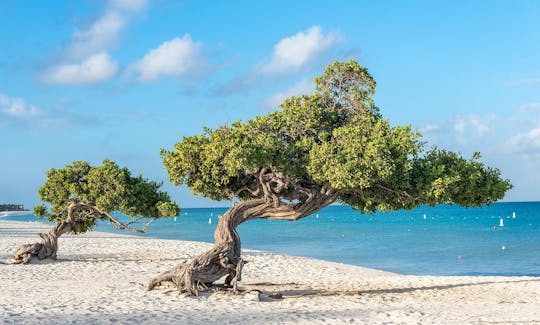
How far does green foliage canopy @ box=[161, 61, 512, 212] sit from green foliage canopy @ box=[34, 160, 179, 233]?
328 inches

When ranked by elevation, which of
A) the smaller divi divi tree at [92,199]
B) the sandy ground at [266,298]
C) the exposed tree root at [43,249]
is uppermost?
the smaller divi divi tree at [92,199]

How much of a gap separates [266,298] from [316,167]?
4346 millimetres

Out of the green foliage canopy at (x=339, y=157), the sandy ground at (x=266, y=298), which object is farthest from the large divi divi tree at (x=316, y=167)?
the sandy ground at (x=266, y=298)

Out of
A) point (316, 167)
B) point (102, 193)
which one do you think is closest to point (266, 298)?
point (316, 167)

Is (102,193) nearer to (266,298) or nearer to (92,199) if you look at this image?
(92,199)

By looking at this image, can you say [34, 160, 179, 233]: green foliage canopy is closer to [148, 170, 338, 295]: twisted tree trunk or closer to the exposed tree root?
the exposed tree root

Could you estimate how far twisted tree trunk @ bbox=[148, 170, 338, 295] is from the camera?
17.9 m

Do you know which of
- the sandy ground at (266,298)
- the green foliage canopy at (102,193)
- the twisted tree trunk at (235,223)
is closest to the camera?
the sandy ground at (266,298)

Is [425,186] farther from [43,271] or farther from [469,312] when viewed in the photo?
[43,271]

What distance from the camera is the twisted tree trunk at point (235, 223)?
17.9m

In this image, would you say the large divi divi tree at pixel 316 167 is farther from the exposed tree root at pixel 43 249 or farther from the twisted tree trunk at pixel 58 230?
the exposed tree root at pixel 43 249

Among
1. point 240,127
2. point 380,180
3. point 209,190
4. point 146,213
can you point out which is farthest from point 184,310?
point 146,213

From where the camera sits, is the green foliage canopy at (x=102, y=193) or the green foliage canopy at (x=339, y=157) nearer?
the green foliage canopy at (x=339, y=157)

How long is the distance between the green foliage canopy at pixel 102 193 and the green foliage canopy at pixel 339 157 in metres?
8.34
